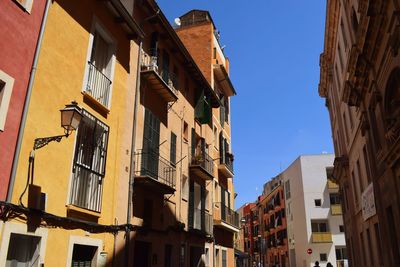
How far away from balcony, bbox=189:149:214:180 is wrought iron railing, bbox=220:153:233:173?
3646mm

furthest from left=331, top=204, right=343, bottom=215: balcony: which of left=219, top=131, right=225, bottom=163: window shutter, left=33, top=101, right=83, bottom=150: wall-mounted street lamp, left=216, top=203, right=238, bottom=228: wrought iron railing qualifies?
left=33, top=101, right=83, bottom=150: wall-mounted street lamp

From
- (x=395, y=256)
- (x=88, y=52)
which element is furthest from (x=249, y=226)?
(x=88, y=52)

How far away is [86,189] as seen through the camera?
10.5 meters

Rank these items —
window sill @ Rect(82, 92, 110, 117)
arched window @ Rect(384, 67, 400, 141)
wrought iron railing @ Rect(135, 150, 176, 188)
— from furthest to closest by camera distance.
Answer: wrought iron railing @ Rect(135, 150, 176, 188)
arched window @ Rect(384, 67, 400, 141)
window sill @ Rect(82, 92, 110, 117)

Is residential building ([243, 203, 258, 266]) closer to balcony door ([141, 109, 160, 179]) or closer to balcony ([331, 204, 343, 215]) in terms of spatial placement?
balcony ([331, 204, 343, 215])

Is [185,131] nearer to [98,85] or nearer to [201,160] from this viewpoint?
[201,160]

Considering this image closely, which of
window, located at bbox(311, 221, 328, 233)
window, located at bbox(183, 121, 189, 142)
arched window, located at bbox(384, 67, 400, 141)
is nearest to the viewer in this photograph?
arched window, located at bbox(384, 67, 400, 141)

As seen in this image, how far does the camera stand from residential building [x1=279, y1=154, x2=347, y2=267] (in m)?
47.8

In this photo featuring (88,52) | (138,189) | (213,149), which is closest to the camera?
(88,52)

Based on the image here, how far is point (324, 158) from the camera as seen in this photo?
53156 mm

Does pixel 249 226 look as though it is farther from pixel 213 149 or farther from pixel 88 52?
pixel 88 52

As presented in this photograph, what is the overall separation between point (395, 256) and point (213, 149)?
1231 cm

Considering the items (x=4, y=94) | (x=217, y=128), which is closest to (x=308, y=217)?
(x=217, y=128)

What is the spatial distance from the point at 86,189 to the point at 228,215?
53.9 feet
